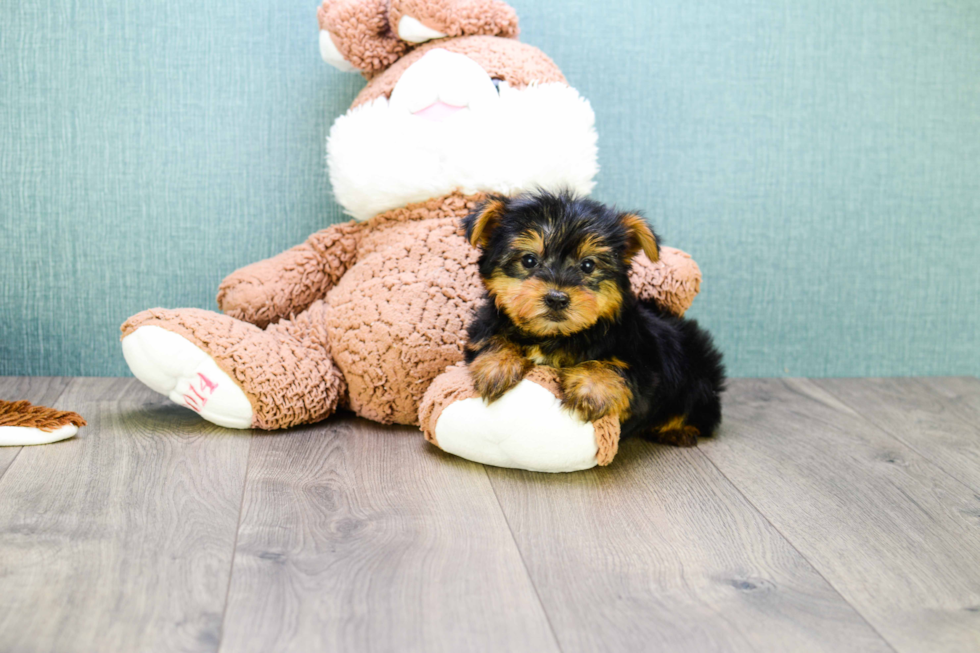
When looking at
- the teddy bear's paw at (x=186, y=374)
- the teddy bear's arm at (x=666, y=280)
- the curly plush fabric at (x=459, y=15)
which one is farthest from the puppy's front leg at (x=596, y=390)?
the curly plush fabric at (x=459, y=15)

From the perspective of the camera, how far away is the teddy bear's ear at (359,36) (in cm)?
233

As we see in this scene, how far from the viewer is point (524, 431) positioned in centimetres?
185

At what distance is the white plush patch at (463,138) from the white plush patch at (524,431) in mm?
630

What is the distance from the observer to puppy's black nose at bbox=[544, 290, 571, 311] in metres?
1.70

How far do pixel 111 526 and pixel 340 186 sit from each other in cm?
112

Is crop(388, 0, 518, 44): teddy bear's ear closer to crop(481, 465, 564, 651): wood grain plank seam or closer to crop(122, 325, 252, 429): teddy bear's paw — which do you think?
crop(122, 325, 252, 429): teddy bear's paw

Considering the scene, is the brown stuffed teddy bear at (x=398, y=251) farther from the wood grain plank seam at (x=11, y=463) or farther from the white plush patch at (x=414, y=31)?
the wood grain plank seam at (x=11, y=463)

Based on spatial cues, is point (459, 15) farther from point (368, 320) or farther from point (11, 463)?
point (11, 463)

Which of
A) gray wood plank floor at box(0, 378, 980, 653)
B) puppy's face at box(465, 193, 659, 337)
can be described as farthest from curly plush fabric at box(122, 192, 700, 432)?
puppy's face at box(465, 193, 659, 337)

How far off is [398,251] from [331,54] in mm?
627

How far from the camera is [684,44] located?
8.90 feet

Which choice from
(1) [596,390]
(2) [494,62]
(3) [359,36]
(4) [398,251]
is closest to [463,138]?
(2) [494,62]

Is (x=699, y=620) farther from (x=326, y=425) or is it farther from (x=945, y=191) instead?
(x=945, y=191)

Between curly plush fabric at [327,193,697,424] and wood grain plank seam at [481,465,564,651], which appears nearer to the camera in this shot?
wood grain plank seam at [481,465,564,651]
